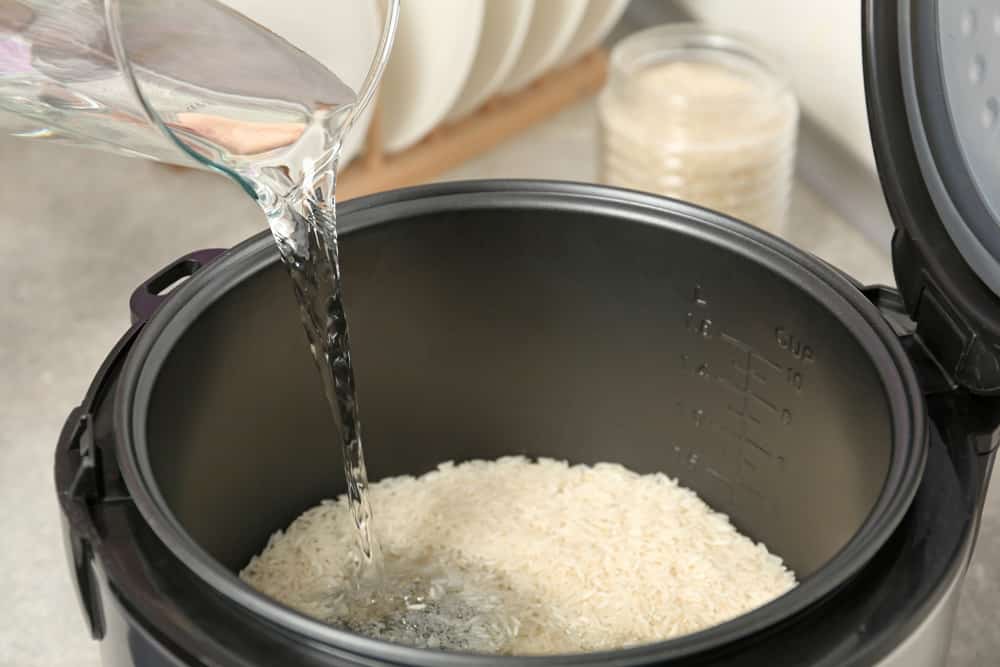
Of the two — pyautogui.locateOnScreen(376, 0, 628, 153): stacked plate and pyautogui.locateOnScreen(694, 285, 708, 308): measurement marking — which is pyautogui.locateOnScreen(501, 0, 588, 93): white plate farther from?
pyautogui.locateOnScreen(694, 285, 708, 308): measurement marking

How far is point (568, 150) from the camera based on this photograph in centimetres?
210

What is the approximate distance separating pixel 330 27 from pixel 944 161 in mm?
843

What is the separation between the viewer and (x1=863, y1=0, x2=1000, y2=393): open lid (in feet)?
3.32

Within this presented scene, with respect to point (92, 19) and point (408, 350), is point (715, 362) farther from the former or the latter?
point (92, 19)

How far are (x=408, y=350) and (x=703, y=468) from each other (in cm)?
29

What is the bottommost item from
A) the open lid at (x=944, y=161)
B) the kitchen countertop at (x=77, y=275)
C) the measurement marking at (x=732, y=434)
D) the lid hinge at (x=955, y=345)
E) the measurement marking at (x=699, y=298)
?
the kitchen countertop at (x=77, y=275)

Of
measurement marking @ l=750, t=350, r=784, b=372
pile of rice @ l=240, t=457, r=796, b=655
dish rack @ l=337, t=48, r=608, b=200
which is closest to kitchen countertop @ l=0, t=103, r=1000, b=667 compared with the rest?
dish rack @ l=337, t=48, r=608, b=200

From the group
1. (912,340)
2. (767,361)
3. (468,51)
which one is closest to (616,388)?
(767,361)

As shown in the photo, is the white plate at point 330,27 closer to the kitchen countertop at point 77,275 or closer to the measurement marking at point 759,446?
the kitchen countertop at point 77,275

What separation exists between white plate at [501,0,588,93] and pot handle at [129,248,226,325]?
0.96 m

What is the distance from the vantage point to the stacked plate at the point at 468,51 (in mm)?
1814

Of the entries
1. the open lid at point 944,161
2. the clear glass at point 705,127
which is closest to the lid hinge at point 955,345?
the open lid at point 944,161

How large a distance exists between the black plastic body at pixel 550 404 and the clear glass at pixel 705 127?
1.76 feet

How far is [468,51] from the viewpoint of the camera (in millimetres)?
1820
